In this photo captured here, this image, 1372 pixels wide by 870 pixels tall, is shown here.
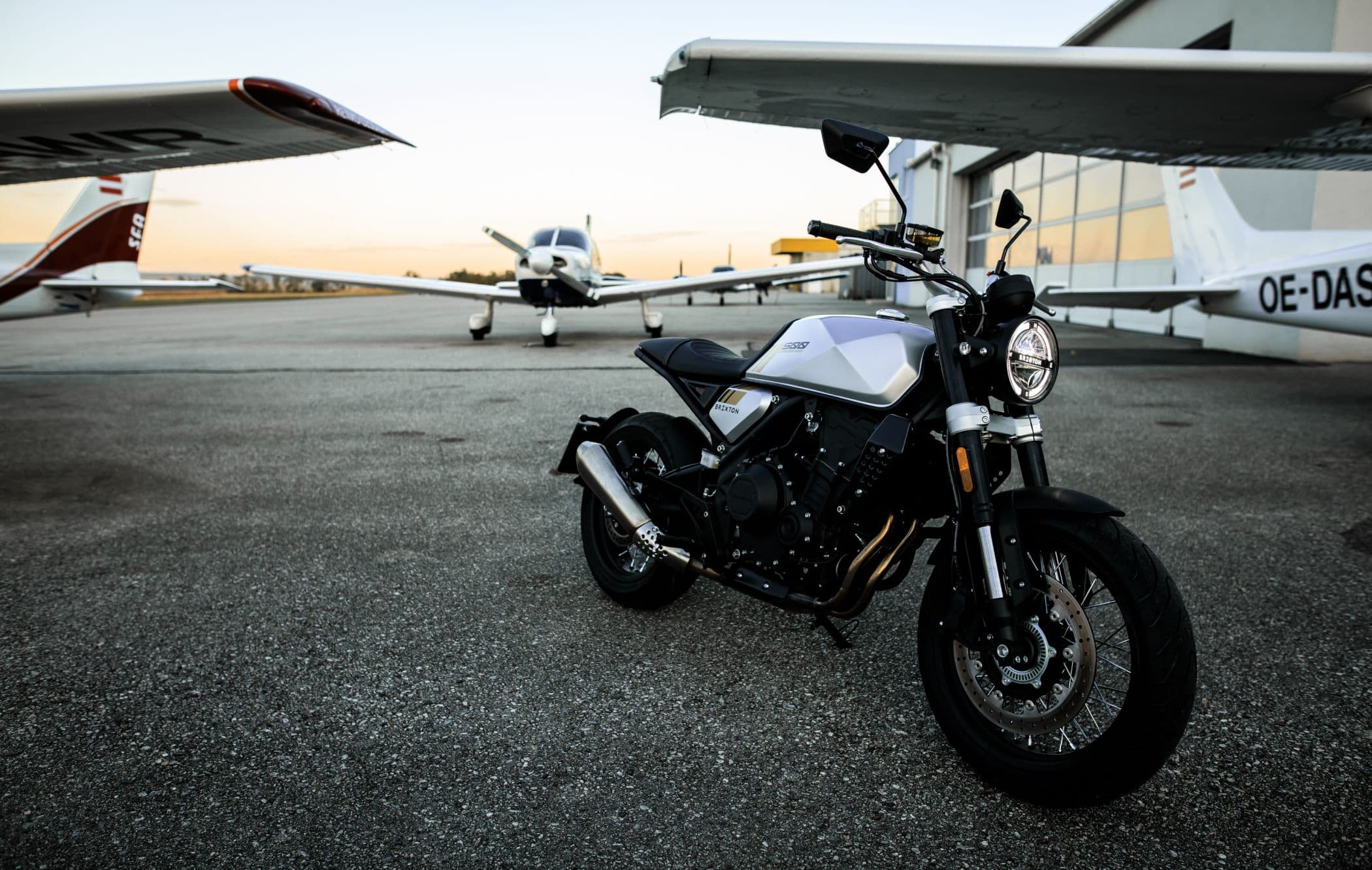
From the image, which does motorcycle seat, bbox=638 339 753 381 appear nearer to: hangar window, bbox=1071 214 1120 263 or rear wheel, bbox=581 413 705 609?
rear wheel, bbox=581 413 705 609

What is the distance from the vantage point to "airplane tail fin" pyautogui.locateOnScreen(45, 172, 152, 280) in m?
12.0

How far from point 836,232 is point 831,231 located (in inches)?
0.7

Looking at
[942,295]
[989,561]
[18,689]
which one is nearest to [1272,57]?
[942,295]

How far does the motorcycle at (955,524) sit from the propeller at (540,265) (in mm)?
13549

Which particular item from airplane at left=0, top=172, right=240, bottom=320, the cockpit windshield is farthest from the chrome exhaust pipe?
the cockpit windshield

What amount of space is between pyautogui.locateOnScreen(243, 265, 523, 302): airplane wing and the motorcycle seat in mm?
14630

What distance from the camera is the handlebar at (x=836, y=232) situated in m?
2.14

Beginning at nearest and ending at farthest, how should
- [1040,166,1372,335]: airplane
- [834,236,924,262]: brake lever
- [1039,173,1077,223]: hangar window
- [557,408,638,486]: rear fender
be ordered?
[834,236,924,262]: brake lever
[557,408,638,486]: rear fender
[1040,166,1372,335]: airplane
[1039,173,1077,223]: hangar window

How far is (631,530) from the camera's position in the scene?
2799 millimetres

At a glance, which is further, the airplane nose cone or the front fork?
the airplane nose cone

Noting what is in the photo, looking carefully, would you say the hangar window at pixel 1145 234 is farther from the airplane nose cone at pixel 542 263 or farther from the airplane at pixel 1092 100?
the airplane nose cone at pixel 542 263

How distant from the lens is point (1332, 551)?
359cm

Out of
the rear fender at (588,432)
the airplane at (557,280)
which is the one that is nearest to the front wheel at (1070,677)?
the rear fender at (588,432)

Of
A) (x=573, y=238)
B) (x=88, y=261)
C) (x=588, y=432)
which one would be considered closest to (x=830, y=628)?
(x=588, y=432)
